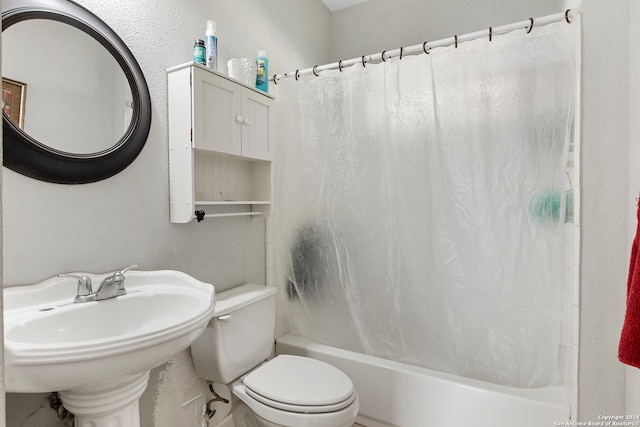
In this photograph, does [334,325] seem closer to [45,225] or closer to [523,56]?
Answer: [45,225]

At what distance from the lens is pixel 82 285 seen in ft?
3.57

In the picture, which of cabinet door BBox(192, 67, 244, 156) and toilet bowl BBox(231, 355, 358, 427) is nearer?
toilet bowl BBox(231, 355, 358, 427)

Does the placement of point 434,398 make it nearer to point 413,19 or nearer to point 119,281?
point 119,281

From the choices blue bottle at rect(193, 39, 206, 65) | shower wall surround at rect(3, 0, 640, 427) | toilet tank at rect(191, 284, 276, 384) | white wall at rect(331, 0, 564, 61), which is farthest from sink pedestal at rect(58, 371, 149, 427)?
white wall at rect(331, 0, 564, 61)

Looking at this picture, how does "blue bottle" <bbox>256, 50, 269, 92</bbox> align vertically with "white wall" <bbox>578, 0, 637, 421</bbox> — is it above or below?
above

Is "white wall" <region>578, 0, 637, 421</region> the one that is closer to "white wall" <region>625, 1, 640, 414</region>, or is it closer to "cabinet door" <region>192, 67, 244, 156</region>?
"white wall" <region>625, 1, 640, 414</region>

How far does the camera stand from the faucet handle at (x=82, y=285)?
1083mm

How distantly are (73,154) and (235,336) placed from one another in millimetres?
888

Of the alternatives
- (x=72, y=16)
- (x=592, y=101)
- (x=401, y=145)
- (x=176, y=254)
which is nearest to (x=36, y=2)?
(x=72, y=16)

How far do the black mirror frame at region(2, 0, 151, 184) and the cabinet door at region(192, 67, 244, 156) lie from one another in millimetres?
185

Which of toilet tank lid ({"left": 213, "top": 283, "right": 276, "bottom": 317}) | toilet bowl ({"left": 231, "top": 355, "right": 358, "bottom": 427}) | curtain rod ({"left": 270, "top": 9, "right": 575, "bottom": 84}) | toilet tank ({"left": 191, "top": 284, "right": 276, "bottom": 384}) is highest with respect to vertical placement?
curtain rod ({"left": 270, "top": 9, "right": 575, "bottom": 84})

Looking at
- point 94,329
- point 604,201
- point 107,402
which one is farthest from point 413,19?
point 107,402

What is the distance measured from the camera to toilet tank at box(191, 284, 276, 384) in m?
1.38

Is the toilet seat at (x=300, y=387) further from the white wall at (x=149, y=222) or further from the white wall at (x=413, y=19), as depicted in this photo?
the white wall at (x=413, y=19)
